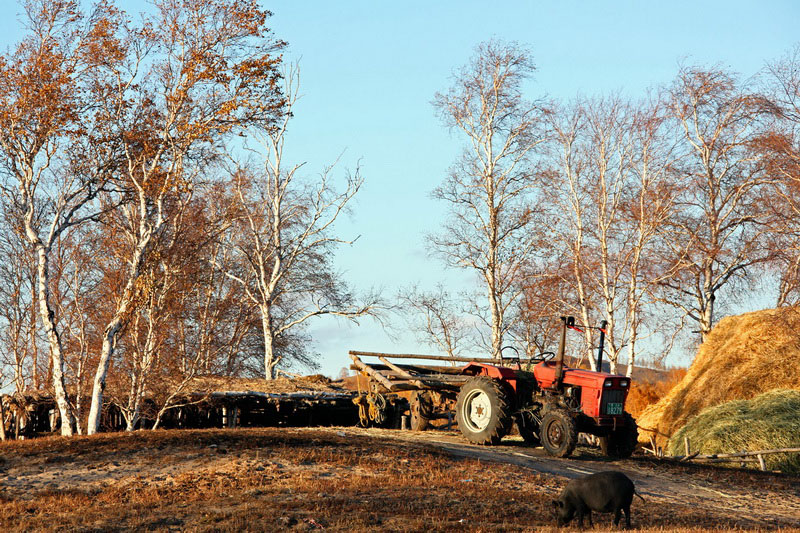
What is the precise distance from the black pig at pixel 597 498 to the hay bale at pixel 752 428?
468 inches

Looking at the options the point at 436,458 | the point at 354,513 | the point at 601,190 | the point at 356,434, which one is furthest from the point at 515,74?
the point at 354,513

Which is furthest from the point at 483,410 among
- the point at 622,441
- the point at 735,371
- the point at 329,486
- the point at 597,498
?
the point at 735,371

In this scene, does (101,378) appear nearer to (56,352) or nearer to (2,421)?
(56,352)

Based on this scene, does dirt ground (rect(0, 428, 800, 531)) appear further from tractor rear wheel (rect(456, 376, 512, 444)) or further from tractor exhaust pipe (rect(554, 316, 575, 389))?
tractor exhaust pipe (rect(554, 316, 575, 389))

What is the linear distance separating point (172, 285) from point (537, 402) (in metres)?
10.2

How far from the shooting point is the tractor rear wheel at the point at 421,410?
69.4 ft

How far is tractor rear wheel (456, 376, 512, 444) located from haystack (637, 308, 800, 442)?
37.8 ft

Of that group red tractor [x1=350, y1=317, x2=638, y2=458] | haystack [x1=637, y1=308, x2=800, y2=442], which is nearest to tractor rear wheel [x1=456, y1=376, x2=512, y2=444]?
red tractor [x1=350, y1=317, x2=638, y2=458]

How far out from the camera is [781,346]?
1091 inches

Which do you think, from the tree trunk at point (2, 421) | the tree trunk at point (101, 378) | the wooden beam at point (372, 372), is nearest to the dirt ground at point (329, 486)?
the wooden beam at point (372, 372)

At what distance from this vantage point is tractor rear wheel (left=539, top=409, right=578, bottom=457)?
16359mm

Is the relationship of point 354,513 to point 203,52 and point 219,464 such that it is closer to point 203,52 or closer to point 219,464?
point 219,464

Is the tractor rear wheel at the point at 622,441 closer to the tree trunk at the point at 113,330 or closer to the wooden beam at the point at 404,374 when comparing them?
the wooden beam at the point at 404,374

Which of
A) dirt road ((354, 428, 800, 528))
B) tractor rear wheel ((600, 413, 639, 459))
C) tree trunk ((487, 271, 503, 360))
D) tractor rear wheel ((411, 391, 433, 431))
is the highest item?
tree trunk ((487, 271, 503, 360))
